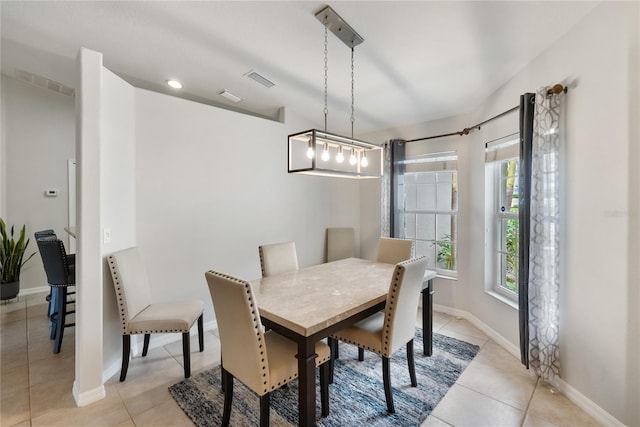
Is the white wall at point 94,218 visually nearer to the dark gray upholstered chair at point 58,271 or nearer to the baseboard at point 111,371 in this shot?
the baseboard at point 111,371

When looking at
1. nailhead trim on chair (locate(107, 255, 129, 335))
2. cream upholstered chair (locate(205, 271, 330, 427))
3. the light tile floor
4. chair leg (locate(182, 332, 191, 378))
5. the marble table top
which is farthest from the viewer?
chair leg (locate(182, 332, 191, 378))

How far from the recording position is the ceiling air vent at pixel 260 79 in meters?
2.97

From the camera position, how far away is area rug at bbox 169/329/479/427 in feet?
6.07

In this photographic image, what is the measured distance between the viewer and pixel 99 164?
2.06 metres

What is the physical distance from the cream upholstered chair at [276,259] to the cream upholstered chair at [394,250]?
3.35 feet

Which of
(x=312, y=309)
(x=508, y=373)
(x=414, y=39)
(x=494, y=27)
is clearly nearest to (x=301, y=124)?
(x=414, y=39)

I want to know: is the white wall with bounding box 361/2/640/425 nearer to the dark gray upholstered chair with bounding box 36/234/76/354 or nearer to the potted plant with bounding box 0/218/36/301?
the dark gray upholstered chair with bounding box 36/234/76/354

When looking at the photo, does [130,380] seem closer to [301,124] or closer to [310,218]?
[310,218]

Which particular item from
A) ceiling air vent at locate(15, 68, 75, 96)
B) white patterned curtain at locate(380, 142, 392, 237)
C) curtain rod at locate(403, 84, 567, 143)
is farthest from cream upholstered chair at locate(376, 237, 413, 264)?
ceiling air vent at locate(15, 68, 75, 96)

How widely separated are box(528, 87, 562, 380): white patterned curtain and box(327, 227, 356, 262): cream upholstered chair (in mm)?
2428

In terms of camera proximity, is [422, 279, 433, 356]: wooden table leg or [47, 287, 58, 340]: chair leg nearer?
[422, 279, 433, 356]: wooden table leg

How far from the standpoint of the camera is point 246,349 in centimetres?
152

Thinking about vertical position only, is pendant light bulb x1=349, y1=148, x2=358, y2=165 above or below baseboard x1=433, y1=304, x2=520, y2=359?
above

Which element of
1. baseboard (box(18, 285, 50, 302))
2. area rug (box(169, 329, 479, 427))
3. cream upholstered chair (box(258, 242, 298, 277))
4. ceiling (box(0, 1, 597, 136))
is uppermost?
ceiling (box(0, 1, 597, 136))
